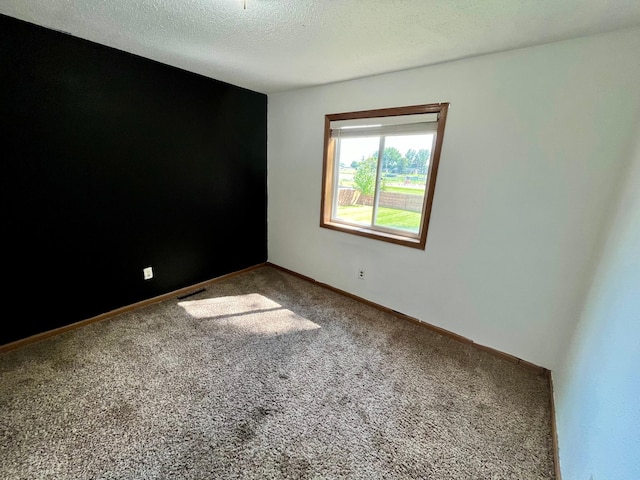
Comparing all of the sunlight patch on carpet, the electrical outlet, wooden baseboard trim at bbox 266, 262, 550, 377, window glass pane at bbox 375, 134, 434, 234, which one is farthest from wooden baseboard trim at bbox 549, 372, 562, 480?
the electrical outlet

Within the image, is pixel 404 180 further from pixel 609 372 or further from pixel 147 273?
pixel 147 273

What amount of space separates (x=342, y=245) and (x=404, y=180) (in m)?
0.94

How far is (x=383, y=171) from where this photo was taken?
2512 millimetres

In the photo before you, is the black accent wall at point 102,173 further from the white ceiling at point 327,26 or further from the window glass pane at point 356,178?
the window glass pane at point 356,178

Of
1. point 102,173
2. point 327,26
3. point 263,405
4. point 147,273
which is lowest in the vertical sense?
point 263,405

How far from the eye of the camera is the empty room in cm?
128

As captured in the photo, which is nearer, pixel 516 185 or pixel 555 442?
pixel 555 442

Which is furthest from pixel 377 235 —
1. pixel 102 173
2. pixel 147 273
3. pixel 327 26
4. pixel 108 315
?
pixel 108 315

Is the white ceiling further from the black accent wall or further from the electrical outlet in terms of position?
the electrical outlet

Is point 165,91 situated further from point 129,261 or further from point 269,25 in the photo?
point 129,261

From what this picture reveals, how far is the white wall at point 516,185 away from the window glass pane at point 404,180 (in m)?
0.20

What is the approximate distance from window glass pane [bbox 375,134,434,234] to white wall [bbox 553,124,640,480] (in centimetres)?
119

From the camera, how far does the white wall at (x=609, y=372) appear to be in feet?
2.78

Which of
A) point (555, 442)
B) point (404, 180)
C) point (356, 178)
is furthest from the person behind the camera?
point (356, 178)
